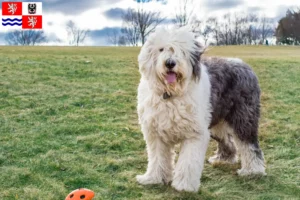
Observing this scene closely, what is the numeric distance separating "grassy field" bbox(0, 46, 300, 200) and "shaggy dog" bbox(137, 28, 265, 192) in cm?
25

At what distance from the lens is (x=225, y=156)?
5.96 meters

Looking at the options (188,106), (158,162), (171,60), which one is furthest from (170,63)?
(158,162)

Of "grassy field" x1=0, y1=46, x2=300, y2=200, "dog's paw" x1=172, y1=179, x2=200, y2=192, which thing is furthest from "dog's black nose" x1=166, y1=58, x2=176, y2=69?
"grassy field" x1=0, y1=46, x2=300, y2=200

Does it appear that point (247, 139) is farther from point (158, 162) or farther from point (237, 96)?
point (158, 162)

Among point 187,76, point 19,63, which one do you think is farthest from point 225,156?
point 19,63

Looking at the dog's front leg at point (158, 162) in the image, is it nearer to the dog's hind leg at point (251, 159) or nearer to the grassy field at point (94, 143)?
the grassy field at point (94, 143)

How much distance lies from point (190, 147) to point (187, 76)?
2.57 feet

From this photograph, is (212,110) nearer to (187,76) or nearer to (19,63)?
(187,76)

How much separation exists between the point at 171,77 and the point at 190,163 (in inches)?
37.8

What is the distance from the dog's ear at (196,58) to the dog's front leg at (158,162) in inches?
33.7

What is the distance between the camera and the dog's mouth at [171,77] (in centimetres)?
439

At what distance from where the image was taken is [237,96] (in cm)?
539

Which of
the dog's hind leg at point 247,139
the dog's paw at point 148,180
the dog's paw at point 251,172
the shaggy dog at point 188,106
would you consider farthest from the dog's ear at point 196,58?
the dog's paw at point 251,172

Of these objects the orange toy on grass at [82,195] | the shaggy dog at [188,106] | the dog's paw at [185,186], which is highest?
the shaggy dog at [188,106]
